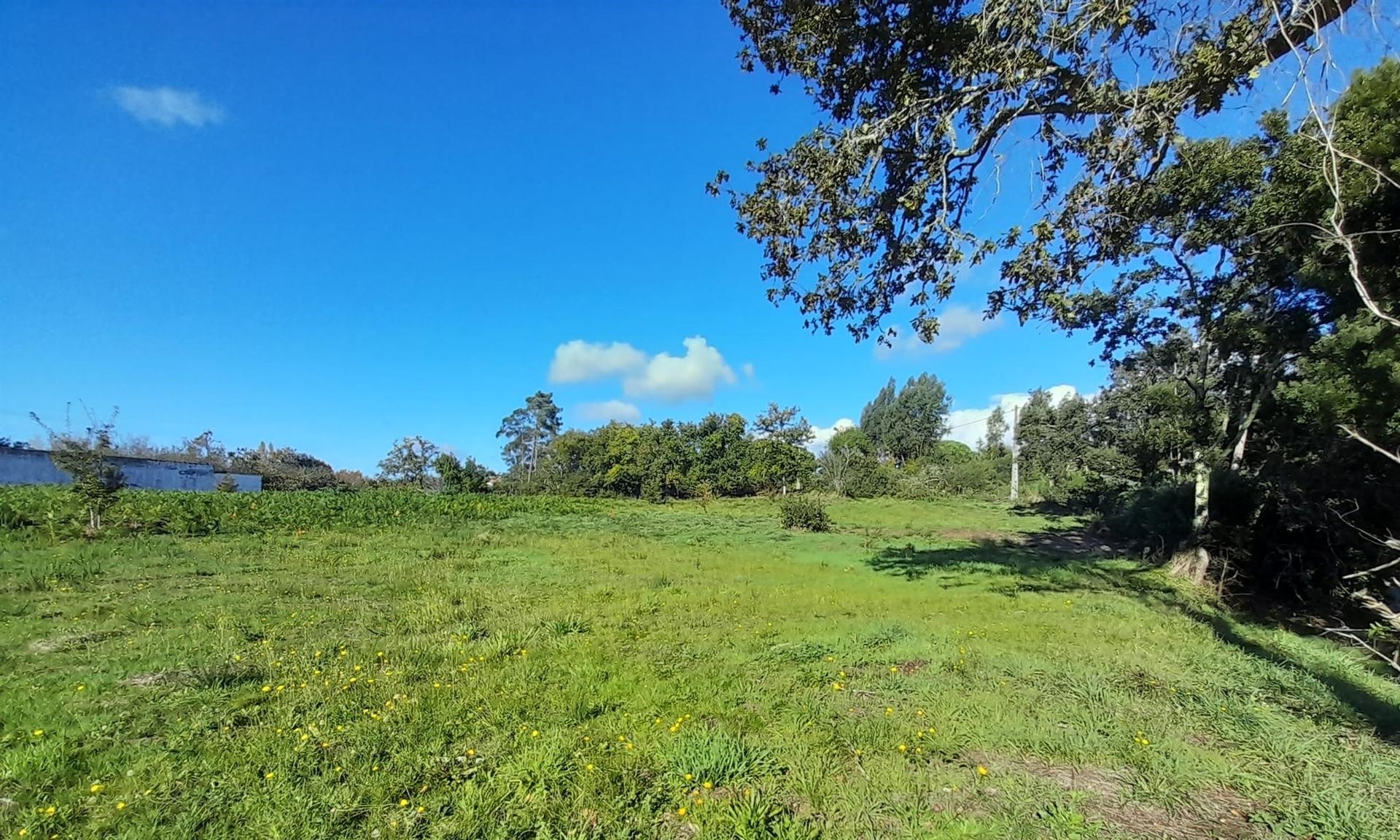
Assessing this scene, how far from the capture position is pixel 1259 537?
14633 millimetres

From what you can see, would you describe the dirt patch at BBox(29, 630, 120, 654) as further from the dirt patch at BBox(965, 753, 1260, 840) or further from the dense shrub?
the dense shrub

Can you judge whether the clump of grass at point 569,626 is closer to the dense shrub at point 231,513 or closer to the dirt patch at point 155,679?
the dirt patch at point 155,679

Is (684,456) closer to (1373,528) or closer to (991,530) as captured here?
(991,530)

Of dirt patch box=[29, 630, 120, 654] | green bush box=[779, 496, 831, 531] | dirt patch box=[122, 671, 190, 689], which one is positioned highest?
green bush box=[779, 496, 831, 531]

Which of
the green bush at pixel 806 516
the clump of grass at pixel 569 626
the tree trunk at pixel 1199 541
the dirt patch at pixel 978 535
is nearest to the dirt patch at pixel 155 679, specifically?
the clump of grass at pixel 569 626

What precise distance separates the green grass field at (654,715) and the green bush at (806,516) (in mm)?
12967

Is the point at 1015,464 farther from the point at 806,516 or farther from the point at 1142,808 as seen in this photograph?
the point at 1142,808

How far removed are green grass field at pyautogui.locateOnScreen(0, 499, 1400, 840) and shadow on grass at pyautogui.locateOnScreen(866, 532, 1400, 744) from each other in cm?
13

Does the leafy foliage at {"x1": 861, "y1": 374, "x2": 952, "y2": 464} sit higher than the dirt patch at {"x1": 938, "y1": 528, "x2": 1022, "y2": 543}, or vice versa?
the leafy foliage at {"x1": 861, "y1": 374, "x2": 952, "y2": 464}

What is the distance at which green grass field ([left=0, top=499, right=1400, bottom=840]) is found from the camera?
3.42 metres

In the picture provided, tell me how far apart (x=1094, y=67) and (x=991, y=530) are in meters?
21.2

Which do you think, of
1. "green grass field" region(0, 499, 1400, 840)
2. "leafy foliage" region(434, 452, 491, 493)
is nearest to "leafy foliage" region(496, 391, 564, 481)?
"leafy foliage" region(434, 452, 491, 493)

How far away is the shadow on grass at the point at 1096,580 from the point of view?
20.4 ft

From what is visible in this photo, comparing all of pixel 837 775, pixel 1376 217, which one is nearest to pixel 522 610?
pixel 837 775
